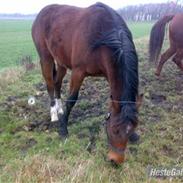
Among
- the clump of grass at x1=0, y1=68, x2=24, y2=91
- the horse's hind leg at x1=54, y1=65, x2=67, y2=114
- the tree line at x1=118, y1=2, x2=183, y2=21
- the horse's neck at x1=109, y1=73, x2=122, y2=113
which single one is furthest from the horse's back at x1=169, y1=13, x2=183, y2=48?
the tree line at x1=118, y1=2, x2=183, y2=21

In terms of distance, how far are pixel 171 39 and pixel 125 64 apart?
463cm

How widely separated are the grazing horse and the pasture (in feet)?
0.89

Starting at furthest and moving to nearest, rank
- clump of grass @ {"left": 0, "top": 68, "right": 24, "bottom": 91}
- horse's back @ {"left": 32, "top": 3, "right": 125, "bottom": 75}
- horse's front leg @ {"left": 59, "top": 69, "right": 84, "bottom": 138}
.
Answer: clump of grass @ {"left": 0, "top": 68, "right": 24, "bottom": 91}
horse's front leg @ {"left": 59, "top": 69, "right": 84, "bottom": 138}
horse's back @ {"left": 32, "top": 3, "right": 125, "bottom": 75}

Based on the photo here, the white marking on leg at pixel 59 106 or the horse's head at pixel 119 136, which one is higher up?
the horse's head at pixel 119 136

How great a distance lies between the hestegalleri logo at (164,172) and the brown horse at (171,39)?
4403mm

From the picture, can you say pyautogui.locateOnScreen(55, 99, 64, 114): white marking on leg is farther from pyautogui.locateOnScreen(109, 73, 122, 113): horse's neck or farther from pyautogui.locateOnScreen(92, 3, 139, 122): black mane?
pyautogui.locateOnScreen(109, 73, 122, 113): horse's neck

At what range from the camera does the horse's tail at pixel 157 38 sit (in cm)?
852

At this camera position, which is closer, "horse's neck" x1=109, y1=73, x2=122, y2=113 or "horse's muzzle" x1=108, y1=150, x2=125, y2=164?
"horse's muzzle" x1=108, y1=150, x2=125, y2=164

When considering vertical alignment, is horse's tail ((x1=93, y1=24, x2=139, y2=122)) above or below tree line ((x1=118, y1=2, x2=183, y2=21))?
above

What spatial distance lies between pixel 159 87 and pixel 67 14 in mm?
2741

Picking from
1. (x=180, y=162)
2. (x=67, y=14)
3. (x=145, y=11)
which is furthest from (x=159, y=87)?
(x=145, y=11)

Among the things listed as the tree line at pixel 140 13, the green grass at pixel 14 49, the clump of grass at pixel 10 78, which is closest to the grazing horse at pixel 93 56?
the clump of grass at pixel 10 78

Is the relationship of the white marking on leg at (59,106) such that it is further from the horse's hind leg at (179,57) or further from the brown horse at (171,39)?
the horse's hind leg at (179,57)

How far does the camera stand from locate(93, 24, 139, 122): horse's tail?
3.78m
